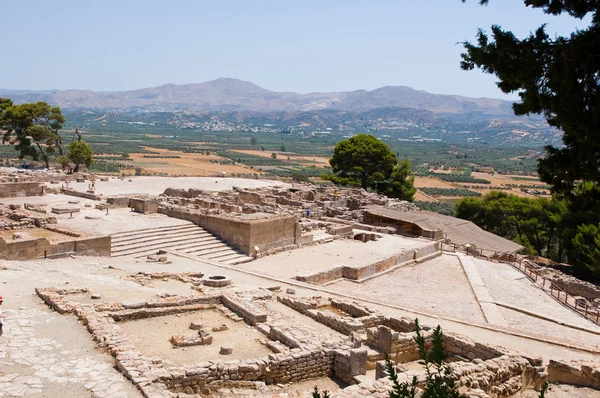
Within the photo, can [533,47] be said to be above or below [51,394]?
above

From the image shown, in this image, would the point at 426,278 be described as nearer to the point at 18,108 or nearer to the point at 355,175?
the point at 355,175

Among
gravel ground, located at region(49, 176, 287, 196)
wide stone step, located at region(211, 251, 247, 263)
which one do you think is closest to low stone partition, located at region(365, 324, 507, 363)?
wide stone step, located at region(211, 251, 247, 263)

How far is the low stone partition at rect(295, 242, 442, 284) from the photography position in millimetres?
17625

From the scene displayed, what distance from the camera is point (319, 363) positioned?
360 inches

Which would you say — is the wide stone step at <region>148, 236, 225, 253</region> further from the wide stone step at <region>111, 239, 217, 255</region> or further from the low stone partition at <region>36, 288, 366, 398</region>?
the low stone partition at <region>36, 288, 366, 398</region>

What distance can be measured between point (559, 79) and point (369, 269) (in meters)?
11.9

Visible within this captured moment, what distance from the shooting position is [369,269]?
19156mm

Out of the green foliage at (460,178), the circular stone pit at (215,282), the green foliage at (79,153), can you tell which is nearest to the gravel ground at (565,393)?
the circular stone pit at (215,282)

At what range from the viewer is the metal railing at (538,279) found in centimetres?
1814

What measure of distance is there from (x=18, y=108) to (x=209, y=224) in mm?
26865

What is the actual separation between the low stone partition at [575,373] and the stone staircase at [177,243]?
1165 centimetres

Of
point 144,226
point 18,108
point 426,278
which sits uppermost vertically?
point 18,108

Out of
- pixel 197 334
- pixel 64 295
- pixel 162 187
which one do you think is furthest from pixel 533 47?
pixel 162 187

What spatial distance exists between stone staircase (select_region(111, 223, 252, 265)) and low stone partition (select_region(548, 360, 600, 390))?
11651 millimetres
